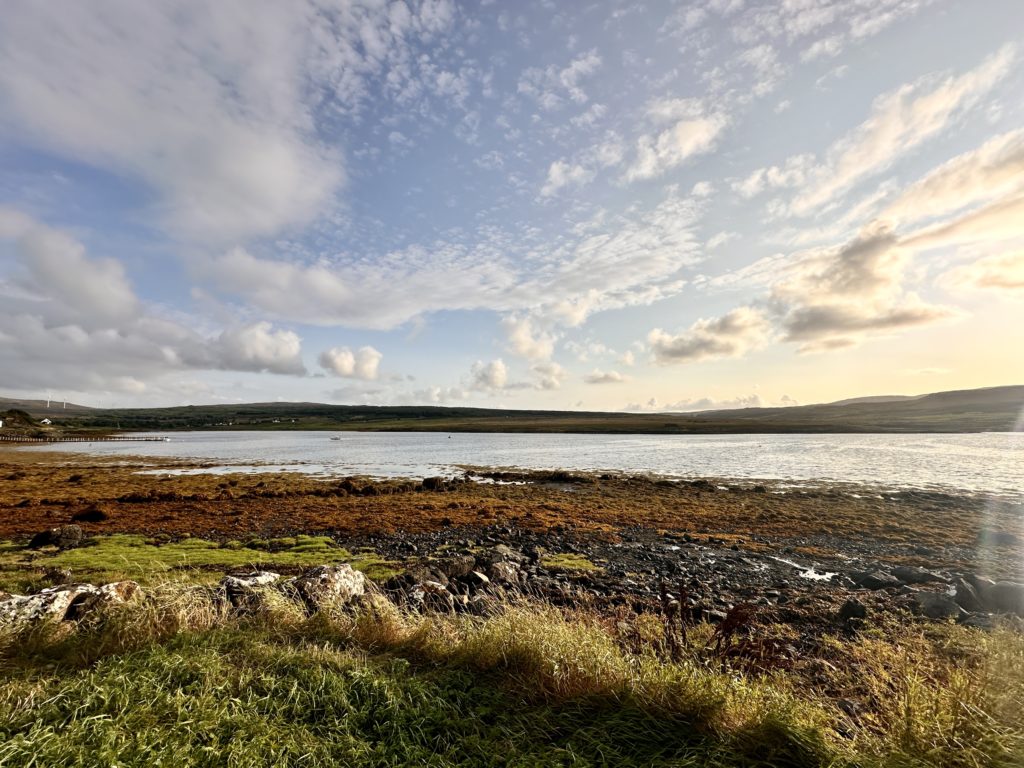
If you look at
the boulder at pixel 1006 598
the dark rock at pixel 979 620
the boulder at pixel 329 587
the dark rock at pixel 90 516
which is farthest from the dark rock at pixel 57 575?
the boulder at pixel 1006 598

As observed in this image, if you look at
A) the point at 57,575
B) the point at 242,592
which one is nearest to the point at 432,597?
the point at 242,592

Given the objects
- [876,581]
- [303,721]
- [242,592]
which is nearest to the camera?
[303,721]

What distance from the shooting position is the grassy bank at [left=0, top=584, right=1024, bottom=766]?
4016 millimetres

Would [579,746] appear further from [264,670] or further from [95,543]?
[95,543]

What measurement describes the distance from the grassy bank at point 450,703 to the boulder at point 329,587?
125 cm

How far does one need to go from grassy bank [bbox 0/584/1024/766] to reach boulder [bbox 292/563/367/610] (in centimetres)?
125

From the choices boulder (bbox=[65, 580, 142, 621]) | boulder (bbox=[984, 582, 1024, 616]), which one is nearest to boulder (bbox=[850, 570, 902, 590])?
boulder (bbox=[984, 582, 1024, 616])

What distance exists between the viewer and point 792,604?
42.5ft

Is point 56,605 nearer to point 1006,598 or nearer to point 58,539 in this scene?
point 58,539

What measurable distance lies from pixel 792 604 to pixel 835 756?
A: 35.3 feet

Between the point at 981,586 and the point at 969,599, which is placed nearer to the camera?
the point at 969,599

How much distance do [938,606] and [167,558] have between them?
2376cm

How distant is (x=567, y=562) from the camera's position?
17859mm

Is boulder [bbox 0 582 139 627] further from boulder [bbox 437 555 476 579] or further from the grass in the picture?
boulder [bbox 437 555 476 579]
